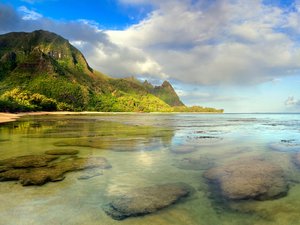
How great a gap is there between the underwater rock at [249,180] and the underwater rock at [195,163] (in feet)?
2.57

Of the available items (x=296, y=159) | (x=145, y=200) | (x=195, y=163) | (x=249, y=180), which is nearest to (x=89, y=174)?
(x=145, y=200)

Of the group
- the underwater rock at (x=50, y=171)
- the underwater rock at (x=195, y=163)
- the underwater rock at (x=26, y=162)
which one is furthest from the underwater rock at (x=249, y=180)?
the underwater rock at (x=26, y=162)

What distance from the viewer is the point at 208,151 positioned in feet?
59.9

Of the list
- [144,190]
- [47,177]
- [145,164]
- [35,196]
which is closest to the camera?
[35,196]

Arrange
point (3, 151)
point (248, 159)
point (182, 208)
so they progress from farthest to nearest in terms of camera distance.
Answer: point (3, 151) < point (248, 159) < point (182, 208)

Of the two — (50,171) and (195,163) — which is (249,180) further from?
(50,171)

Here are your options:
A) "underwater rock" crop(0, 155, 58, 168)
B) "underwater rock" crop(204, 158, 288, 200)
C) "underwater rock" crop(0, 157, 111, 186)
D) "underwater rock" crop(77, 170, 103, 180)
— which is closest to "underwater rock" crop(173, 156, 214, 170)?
"underwater rock" crop(204, 158, 288, 200)

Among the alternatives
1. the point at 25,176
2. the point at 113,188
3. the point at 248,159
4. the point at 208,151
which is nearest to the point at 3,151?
the point at 25,176

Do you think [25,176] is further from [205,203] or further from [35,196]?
[205,203]

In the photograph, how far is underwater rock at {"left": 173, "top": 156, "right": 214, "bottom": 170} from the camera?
13.1m

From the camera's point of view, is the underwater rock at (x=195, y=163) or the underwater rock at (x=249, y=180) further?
the underwater rock at (x=195, y=163)

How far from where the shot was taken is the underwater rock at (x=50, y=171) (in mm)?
10214

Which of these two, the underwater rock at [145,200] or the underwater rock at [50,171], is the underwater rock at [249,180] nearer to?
the underwater rock at [145,200]

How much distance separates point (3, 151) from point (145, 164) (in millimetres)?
10189
